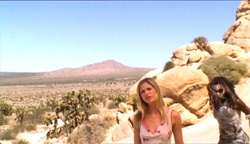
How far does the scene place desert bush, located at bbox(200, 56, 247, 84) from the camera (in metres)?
18.0

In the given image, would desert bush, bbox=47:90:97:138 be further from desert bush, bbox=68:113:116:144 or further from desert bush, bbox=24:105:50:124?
desert bush, bbox=24:105:50:124

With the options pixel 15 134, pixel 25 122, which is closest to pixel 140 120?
pixel 15 134

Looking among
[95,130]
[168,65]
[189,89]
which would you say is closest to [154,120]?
[189,89]

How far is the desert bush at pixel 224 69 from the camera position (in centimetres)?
1803

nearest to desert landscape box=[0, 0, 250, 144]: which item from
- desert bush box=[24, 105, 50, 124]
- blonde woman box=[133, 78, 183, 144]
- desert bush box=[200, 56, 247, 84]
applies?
desert bush box=[200, 56, 247, 84]

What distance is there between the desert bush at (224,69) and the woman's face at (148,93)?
14.2 metres

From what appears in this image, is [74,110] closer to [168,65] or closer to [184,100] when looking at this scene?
[168,65]

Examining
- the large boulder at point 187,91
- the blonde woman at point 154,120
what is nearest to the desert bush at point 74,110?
the large boulder at point 187,91

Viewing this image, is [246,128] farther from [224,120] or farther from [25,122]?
[25,122]

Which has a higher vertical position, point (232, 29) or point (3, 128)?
point (232, 29)

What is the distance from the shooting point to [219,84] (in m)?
4.79

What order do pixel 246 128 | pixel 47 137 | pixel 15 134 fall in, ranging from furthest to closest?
pixel 15 134 < pixel 47 137 < pixel 246 128

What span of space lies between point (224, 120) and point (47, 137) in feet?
72.8

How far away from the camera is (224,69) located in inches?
735
